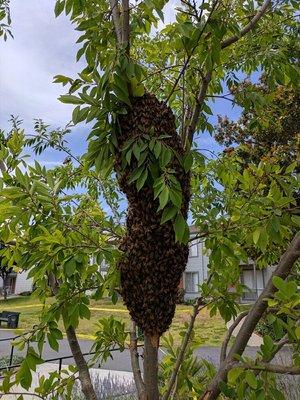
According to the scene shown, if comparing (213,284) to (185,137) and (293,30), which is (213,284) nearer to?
(185,137)

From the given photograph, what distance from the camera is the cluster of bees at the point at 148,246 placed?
120 centimetres

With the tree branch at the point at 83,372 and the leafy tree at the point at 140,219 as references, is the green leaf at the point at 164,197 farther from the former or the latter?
the tree branch at the point at 83,372

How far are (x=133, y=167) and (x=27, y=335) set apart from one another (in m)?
0.72

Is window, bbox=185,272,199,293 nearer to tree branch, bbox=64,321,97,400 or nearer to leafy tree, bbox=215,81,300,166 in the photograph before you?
leafy tree, bbox=215,81,300,166

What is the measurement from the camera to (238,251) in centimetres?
176

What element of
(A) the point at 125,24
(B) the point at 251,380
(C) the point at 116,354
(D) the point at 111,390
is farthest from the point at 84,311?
(C) the point at 116,354

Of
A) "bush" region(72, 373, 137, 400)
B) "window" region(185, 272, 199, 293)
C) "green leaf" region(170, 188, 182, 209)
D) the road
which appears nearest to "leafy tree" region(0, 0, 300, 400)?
"green leaf" region(170, 188, 182, 209)

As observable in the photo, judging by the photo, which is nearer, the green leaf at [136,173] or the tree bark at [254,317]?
the green leaf at [136,173]

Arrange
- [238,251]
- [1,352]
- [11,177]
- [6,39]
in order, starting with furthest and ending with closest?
[1,352] < [6,39] < [238,251] < [11,177]

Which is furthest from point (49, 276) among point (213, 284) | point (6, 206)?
point (213, 284)

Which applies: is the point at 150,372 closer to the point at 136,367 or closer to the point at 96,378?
the point at 136,367

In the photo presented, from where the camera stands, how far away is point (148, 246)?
3.95 ft

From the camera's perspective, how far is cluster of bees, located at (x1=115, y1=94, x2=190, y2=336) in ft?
3.95

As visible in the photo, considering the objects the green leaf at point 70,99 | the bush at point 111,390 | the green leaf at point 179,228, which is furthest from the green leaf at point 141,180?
the bush at point 111,390
